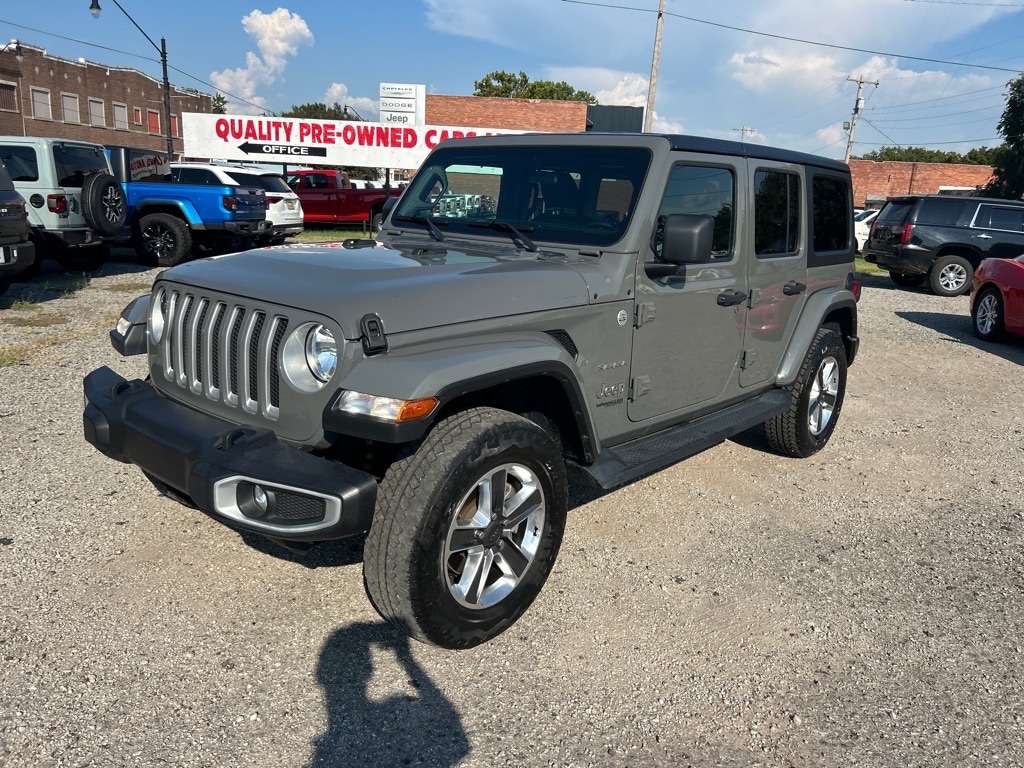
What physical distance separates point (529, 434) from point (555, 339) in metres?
0.46

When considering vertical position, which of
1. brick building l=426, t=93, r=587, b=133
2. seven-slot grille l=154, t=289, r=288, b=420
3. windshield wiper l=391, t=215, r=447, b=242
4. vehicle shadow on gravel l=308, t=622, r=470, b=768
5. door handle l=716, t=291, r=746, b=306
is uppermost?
brick building l=426, t=93, r=587, b=133

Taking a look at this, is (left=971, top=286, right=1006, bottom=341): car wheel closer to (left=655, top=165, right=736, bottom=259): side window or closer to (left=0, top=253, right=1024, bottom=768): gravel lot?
(left=0, top=253, right=1024, bottom=768): gravel lot

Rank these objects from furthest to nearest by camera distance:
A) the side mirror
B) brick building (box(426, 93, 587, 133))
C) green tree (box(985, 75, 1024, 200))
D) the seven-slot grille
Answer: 1. brick building (box(426, 93, 587, 133))
2. green tree (box(985, 75, 1024, 200))
3. the side mirror
4. the seven-slot grille

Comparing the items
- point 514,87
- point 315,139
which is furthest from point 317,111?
point 315,139

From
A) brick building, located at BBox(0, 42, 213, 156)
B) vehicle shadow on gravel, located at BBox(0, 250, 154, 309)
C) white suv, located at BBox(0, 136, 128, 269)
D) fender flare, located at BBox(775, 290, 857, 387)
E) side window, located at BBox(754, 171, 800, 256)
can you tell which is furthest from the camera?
brick building, located at BBox(0, 42, 213, 156)

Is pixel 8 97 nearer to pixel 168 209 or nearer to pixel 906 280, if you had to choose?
pixel 168 209

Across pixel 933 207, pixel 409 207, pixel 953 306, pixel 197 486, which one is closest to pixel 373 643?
pixel 197 486

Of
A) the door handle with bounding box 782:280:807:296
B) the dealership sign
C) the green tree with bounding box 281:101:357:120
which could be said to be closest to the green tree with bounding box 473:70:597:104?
the green tree with bounding box 281:101:357:120

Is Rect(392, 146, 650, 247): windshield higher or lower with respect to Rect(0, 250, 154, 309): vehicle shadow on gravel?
higher

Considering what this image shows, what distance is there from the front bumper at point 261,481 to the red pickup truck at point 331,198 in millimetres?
19895

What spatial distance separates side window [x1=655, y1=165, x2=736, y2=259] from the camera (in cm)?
365

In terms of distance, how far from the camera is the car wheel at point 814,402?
487cm

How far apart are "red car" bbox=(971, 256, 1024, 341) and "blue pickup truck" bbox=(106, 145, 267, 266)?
37.1ft

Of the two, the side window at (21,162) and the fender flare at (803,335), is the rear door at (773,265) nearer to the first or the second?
the fender flare at (803,335)
